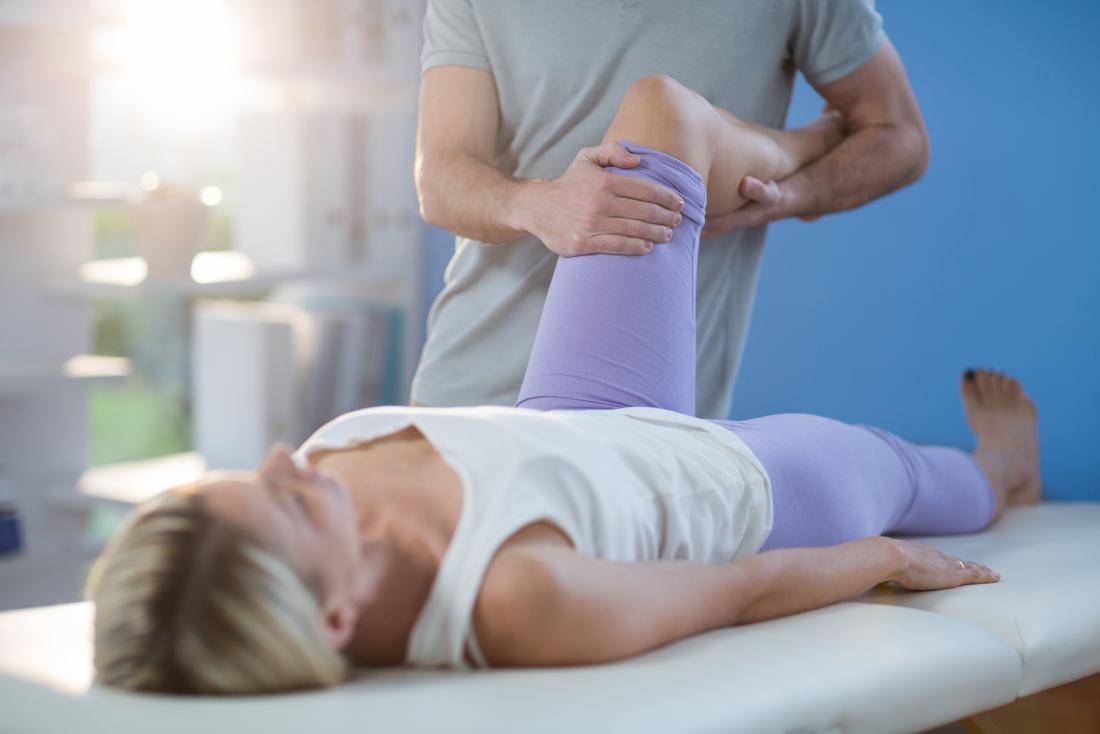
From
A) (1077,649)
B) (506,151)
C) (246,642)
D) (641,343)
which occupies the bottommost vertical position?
(1077,649)

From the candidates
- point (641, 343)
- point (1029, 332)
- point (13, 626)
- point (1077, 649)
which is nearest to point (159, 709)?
point (13, 626)

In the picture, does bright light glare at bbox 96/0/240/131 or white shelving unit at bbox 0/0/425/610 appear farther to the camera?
bright light glare at bbox 96/0/240/131

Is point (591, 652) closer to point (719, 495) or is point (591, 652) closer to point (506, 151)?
point (719, 495)

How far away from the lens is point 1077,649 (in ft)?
4.21

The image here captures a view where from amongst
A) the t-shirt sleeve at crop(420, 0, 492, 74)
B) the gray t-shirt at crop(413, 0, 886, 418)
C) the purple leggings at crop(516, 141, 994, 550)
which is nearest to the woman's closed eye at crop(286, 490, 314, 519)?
the purple leggings at crop(516, 141, 994, 550)

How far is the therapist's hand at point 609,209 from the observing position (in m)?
1.45

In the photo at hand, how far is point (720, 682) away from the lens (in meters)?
0.99

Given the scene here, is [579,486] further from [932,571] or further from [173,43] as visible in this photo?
[173,43]

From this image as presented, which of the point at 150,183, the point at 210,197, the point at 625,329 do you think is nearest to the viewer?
the point at 625,329

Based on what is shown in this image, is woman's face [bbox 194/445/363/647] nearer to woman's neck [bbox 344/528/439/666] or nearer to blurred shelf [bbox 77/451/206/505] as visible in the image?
woman's neck [bbox 344/528/439/666]

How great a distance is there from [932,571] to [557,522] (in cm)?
51

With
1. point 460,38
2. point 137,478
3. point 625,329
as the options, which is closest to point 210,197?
point 137,478

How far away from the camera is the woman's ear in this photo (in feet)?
3.27

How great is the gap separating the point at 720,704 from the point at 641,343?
1.86 ft
